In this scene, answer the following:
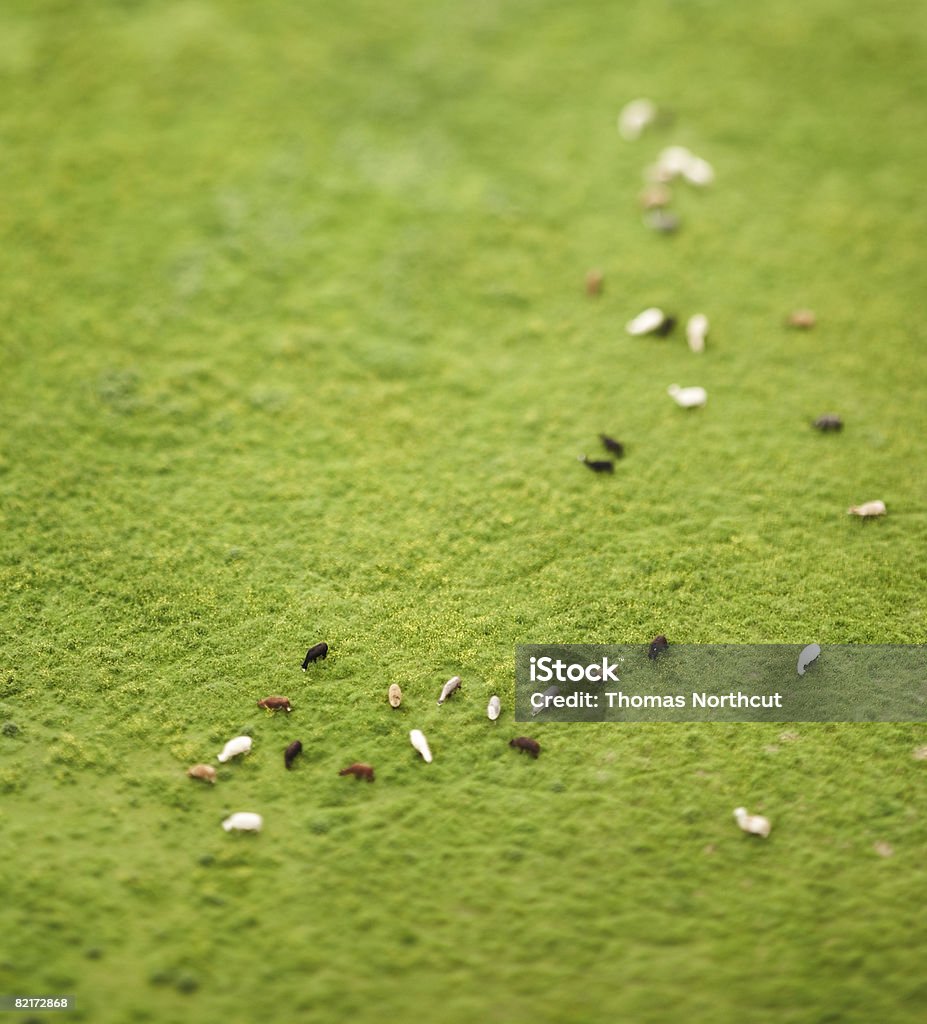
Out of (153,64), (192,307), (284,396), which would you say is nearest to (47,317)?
(192,307)

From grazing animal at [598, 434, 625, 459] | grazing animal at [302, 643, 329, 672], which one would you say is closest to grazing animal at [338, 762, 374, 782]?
grazing animal at [302, 643, 329, 672]

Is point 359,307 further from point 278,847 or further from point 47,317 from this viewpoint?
point 278,847

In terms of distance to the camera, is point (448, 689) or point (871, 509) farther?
point (871, 509)

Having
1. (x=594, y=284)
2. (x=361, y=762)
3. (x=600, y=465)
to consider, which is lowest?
(x=361, y=762)

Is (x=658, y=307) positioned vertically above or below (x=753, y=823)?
above

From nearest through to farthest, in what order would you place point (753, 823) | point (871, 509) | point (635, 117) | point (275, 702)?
point (753, 823), point (275, 702), point (871, 509), point (635, 117)

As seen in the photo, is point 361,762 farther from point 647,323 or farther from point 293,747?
point 647,323
